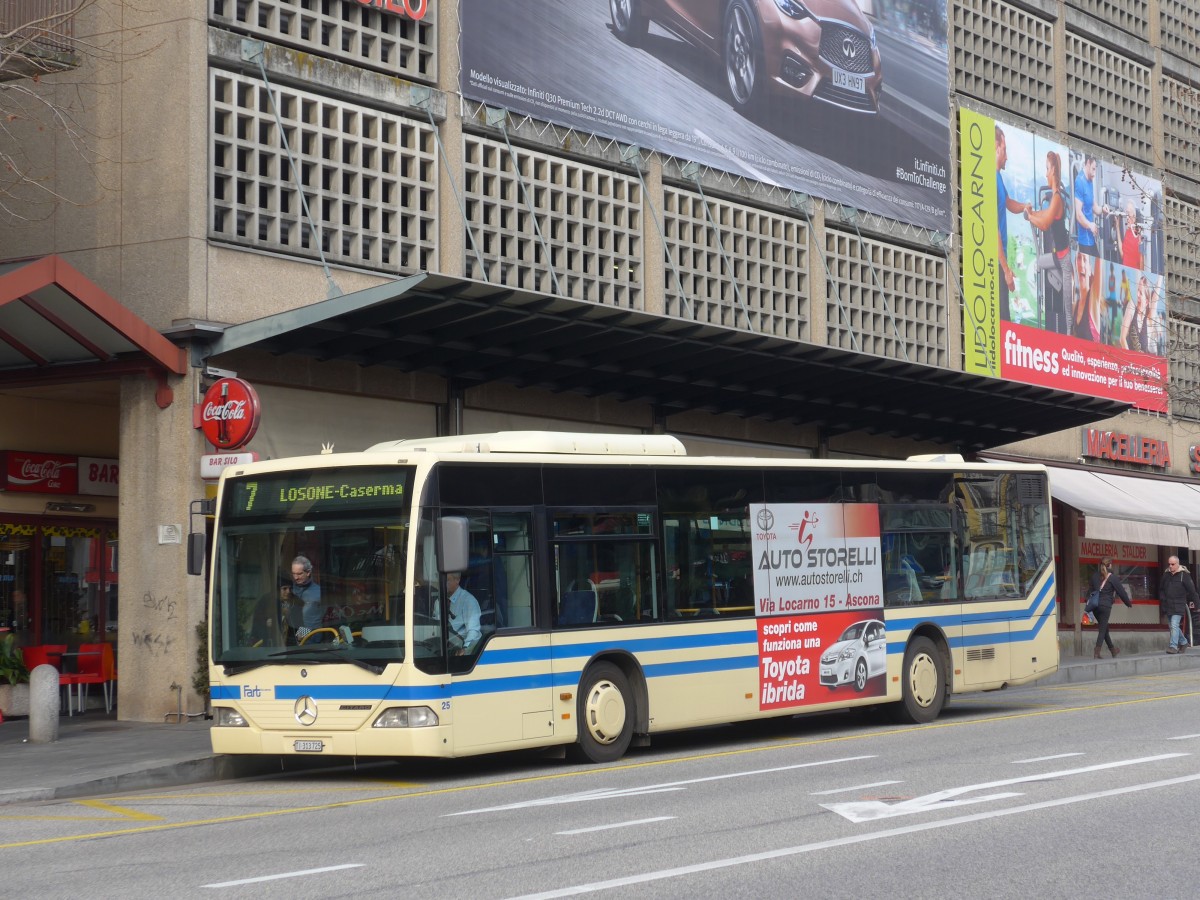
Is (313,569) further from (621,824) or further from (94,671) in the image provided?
(94,671)

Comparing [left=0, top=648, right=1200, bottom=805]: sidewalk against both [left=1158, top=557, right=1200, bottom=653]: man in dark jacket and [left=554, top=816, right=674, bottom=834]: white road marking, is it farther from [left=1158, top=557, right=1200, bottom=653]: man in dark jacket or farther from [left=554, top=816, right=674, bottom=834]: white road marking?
[left=1158, top=557, right=1200, bottom=653]: man in dark jacket

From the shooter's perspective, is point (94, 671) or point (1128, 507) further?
point (1128, 507)

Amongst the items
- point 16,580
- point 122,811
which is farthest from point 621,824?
point 16,580

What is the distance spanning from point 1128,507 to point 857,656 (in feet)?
58.7

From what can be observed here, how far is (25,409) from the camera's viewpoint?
21328 mm

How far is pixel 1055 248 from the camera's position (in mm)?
35219

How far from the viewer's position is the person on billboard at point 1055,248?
34.9 m

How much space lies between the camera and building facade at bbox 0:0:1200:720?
62.4ft

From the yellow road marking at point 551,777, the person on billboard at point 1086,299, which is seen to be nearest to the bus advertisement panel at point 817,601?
the yellow road marking at point 551,777

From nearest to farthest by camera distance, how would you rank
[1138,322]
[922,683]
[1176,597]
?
[922,683] → [1176,597] → [1138,322]

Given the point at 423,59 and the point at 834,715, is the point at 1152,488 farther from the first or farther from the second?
the point at 423,59

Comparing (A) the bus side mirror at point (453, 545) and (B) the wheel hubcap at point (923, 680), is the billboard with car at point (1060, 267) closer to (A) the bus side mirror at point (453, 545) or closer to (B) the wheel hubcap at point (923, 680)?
(B) the wheel hubcap at point (923, 680)

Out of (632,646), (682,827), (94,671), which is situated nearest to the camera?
(682,827)

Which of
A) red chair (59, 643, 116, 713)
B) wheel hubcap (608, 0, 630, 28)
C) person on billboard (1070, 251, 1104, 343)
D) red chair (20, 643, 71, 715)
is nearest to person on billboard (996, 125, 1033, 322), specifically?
person on billboard (1070, 251, 1104, 343)
